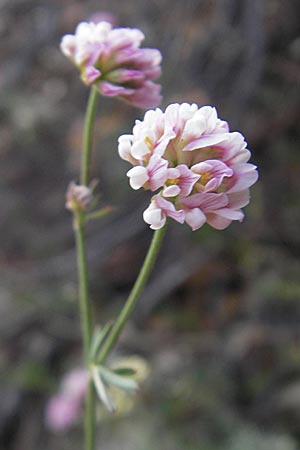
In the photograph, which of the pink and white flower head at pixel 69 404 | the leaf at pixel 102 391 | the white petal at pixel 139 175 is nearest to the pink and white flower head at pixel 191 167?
the white petal at pixel 139 175

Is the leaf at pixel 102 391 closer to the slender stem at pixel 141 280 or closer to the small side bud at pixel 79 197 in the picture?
the slender stem at pixel 141 280

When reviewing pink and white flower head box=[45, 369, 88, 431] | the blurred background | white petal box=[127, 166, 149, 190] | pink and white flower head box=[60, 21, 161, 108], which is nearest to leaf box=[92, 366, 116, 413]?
white petal box=[127, 166, 149, 190]

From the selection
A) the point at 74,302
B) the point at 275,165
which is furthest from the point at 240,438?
the point at 275,165

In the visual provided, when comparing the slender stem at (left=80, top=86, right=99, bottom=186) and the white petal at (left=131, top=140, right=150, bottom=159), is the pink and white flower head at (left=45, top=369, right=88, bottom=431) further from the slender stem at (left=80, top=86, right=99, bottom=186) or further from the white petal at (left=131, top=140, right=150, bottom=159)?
the white petal at (left=131, top=140, right=150, bottom=159)

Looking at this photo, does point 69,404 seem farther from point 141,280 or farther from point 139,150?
point 139,150

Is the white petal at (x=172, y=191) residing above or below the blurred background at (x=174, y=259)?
above

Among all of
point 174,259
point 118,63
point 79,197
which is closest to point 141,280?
point 79,197

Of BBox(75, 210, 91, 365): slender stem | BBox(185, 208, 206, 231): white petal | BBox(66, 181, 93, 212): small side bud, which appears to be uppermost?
BBox(185, 208, 206, 231): white petal
